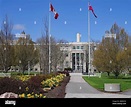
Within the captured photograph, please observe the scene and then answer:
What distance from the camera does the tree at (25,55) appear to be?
8.38 feet

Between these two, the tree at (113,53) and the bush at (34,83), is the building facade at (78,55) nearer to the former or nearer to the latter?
the tree at (113,53)

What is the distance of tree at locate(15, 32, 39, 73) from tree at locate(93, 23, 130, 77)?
2.04ft

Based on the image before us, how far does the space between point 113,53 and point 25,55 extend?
0.91 meters

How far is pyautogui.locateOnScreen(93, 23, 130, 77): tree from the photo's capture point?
233 centimetres

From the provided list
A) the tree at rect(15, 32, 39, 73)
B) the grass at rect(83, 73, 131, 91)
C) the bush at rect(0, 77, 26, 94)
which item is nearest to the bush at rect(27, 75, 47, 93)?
the tree at rect(15, 32, 39, 73)

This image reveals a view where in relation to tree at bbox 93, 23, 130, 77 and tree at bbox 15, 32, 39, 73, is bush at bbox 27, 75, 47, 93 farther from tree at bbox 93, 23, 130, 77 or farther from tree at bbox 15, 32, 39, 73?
tree at bbox 93, 23, 130, 77

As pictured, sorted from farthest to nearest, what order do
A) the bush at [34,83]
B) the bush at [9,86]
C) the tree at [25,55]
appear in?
the bush at [34,83], the tree at [25,55], the bush at [9,86]

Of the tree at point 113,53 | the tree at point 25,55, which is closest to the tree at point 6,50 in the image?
the tree at point 25,55

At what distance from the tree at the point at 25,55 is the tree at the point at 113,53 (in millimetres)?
622
